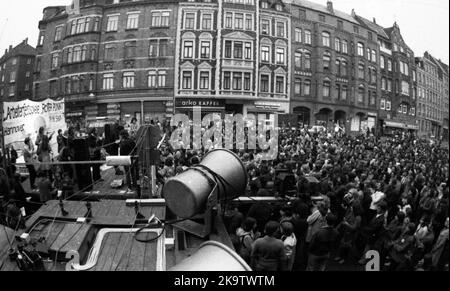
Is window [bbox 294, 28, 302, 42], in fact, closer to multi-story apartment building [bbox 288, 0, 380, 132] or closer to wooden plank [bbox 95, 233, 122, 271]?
multi-story apartment building [bbox 288, 0, 380, 132]

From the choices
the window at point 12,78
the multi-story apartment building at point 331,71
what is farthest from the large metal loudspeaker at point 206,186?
the window at point 12,78

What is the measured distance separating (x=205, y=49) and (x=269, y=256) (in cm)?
260

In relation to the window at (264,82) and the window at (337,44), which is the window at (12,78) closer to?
the window at (264,82)

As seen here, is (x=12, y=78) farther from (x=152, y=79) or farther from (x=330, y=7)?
(x=330, y=7)

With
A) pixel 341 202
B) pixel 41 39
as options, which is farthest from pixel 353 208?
pixel 41 39

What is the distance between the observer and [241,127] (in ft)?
13.1

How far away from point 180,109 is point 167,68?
54 cm

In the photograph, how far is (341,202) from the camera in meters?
5.57

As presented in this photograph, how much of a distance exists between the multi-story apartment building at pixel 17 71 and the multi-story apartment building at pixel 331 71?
317cm

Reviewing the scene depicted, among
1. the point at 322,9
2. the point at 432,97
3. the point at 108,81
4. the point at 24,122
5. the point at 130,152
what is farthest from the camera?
the point at 24,122

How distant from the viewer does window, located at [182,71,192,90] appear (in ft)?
12.6

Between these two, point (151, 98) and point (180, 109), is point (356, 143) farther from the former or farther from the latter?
point (151, 98)

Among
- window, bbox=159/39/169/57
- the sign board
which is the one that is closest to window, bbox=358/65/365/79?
window, bbox=159/39/169/57

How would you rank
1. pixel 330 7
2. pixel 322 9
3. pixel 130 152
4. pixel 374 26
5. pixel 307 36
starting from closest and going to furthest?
pixel 374 26, pixel 330 7, pixel 322 9, pixel 307 36, pixel 130 152
